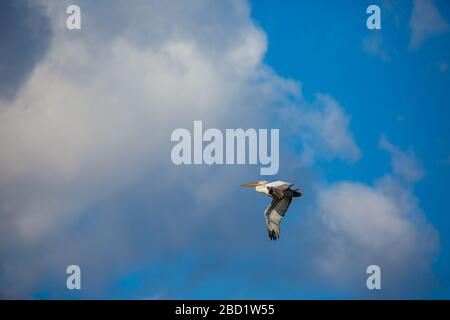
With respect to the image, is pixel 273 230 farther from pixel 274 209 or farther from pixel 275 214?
pixel 274 209

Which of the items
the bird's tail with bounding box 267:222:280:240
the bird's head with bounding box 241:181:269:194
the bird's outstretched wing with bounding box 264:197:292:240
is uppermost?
the bird's head with bounding box 241:181:269:194

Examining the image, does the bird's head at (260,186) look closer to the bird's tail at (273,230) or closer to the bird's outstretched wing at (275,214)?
the bird's outstretched wing at (275,214)

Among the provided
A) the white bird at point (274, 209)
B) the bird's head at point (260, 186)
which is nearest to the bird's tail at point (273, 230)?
the white bird at point (274, 209)

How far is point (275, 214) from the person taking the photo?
4488cm

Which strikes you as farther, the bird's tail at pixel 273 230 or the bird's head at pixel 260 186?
the bird's head at pixel 260 186

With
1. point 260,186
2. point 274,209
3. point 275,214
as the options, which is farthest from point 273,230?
point 260,186

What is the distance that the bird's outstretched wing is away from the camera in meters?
44.7

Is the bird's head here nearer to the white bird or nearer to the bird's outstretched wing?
the white bird

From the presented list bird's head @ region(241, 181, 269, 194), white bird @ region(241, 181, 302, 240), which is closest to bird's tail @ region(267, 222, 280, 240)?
white bird @ region(241, 181, 302, 240)

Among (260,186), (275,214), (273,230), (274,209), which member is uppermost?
(260,186)

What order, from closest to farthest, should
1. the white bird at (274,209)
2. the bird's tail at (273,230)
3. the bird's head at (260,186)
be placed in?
the white bird at (274,209)
the bird's tail at (273,230)
the bird's head at (260,186)

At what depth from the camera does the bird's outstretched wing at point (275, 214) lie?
44.7 m
